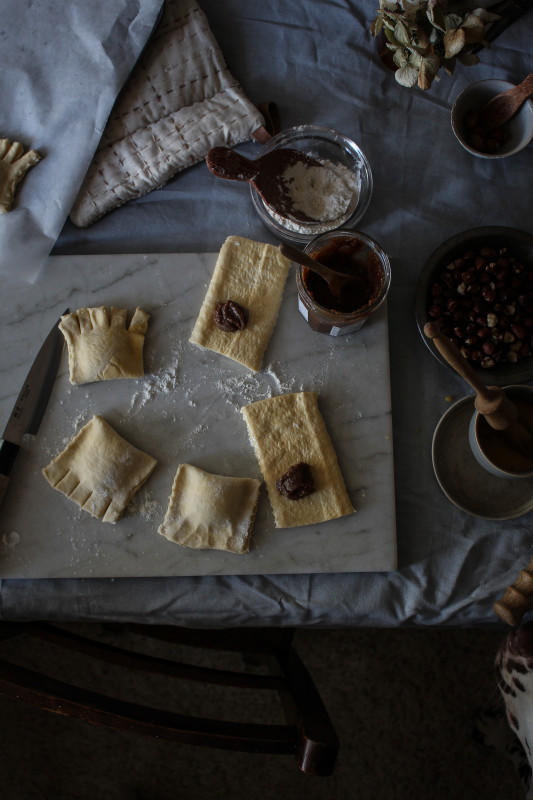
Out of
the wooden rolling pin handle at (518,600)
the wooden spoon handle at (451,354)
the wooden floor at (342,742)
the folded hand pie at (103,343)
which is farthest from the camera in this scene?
the wooden floor at (342,742)

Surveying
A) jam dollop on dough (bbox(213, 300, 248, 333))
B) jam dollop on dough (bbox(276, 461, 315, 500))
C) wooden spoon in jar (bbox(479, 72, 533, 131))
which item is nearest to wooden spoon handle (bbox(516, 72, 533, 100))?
wooden spoon in jar (bbox(479, 72, 533, 131))

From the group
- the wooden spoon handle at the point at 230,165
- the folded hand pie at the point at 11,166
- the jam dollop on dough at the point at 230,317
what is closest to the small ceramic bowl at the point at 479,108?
the wooden spoon handle at the point at 230,165

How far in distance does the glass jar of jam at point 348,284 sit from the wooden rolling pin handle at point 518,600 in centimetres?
52

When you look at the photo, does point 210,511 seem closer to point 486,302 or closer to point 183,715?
point 183,715

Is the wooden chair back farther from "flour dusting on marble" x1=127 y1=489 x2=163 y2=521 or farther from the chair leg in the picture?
"flour dusting on marble" x1=127 y1=489 x2=163 y2=521

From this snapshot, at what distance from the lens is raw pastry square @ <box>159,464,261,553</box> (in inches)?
41.3

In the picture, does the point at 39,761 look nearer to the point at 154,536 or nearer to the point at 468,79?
the point at 154,536

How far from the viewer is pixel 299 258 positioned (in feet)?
3.07

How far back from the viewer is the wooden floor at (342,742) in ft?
5.38

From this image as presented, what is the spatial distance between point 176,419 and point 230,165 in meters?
0.48

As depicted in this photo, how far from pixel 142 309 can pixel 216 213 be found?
0.79 ft

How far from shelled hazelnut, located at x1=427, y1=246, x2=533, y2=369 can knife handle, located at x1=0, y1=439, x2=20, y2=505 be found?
80 cm

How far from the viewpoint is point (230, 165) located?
1101mm

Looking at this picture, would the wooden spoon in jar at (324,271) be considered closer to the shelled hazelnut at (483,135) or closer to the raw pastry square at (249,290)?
the raw pastry square at (249,290)
